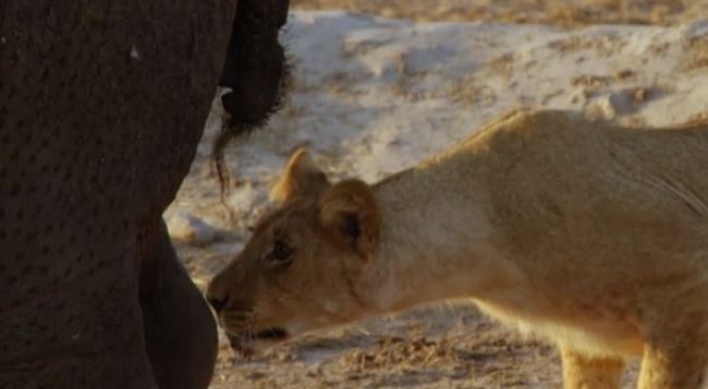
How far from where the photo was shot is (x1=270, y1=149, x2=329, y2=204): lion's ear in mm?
7430

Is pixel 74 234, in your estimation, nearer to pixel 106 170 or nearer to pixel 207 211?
pixel 106 170

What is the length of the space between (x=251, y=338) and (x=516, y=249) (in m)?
0.79

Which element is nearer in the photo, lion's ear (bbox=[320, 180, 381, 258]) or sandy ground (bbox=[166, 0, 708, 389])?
lion's ear (bbox=[320, 180, 381, 258])

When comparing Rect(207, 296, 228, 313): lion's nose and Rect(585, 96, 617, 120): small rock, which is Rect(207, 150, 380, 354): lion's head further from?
Rect(585, 96, 617, 120): small rock

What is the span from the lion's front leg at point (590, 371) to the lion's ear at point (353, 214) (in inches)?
30.6

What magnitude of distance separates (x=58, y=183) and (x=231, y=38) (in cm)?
77

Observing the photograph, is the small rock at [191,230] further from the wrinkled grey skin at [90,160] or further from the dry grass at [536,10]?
the wrinkled grey skin at [90,160]

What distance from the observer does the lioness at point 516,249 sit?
7.16 m

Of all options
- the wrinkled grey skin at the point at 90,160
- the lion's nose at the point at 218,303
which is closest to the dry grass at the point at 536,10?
the lion's nose at the point at 218,303

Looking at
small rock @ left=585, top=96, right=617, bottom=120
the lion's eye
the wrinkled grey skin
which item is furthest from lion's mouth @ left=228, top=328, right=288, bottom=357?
small rock @ left=585, top=96, right=617, bottom=120

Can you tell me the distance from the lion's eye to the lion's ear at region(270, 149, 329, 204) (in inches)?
7.9

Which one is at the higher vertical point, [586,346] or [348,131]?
[348,131]

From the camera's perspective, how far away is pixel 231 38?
5922 millimetres

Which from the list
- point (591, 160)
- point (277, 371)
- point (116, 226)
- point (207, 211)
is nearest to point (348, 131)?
point (207, 211)
